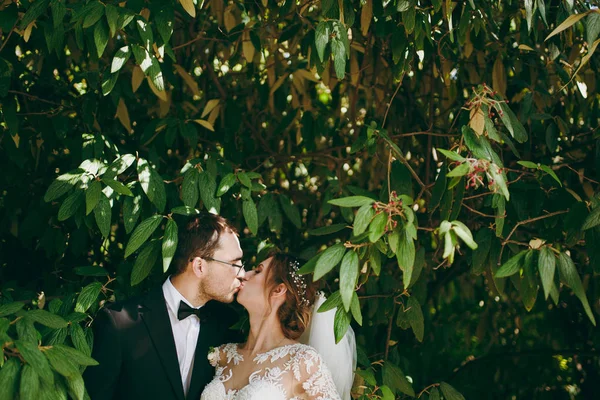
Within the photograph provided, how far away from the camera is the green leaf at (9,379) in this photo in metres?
1.75

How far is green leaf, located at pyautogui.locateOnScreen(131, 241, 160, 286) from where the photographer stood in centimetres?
234

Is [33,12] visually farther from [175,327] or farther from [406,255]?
[406,255]

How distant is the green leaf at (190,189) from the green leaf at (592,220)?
1.20 m

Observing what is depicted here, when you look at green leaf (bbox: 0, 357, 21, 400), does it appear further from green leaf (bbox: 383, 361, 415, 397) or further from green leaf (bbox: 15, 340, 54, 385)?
green leaf (bbox: 383, 361, 415, 397)

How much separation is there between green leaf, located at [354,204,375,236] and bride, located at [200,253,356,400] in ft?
2.93

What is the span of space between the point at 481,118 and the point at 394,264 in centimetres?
146

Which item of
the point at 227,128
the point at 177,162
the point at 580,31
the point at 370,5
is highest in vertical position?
the point at 370,5

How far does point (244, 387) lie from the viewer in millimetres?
2473

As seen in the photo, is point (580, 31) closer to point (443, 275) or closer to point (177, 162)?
point (443, 275)

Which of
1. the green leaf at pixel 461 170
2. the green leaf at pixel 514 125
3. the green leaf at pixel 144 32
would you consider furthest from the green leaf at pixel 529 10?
the green leaf at pixel 144 32

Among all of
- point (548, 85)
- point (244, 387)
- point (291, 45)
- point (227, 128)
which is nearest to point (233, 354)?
point (244, 387)

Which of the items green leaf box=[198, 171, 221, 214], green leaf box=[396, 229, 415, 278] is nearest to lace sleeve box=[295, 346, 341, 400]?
green leaf box=[198, 171, 221, 214]

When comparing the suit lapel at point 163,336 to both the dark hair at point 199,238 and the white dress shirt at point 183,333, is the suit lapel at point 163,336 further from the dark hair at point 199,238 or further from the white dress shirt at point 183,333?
the dark hair at point 199,238

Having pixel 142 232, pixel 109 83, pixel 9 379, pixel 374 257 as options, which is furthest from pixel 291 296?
pixel 9 379
